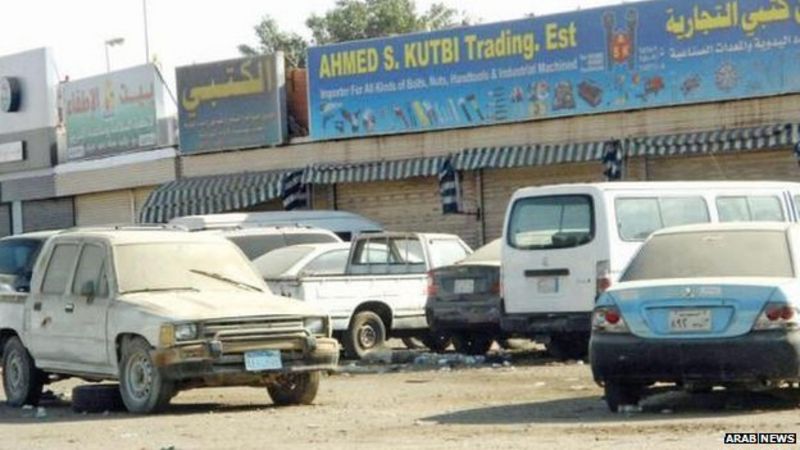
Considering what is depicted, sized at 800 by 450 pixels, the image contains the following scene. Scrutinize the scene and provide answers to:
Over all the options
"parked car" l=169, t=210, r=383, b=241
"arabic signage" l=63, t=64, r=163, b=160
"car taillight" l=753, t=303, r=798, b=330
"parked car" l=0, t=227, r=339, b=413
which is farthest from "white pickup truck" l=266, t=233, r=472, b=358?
"arabic signage" l=63, t=64, r=163, b=160

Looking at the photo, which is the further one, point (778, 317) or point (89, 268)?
point (89, 268)

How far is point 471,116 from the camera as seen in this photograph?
113ft

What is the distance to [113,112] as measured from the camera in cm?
4338

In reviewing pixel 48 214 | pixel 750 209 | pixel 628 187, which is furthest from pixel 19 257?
pixel 48 214

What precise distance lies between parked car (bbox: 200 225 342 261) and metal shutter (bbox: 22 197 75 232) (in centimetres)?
1978

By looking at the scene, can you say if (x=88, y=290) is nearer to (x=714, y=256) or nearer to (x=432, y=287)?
(x=714, y=256)

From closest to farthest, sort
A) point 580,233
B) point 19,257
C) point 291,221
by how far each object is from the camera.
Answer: point 580,233 < point 19,257 < point 291,221

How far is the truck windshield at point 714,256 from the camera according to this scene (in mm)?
14055

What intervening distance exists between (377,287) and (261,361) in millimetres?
8031

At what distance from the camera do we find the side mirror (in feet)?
56.1

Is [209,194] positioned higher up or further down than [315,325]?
higher up

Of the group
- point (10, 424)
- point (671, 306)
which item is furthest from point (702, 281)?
point (10, 424)

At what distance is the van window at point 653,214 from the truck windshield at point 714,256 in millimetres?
5504

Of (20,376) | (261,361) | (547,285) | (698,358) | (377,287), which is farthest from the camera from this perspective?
(377,287)
